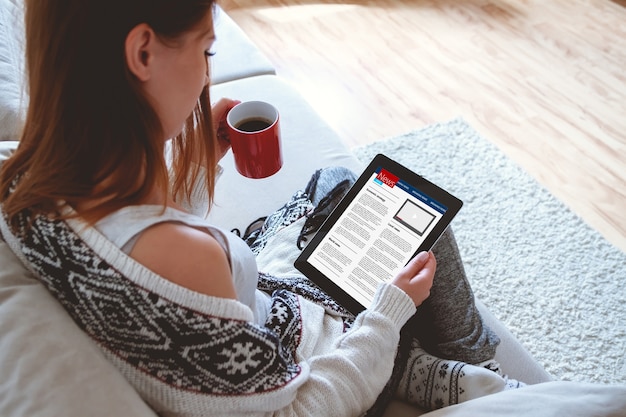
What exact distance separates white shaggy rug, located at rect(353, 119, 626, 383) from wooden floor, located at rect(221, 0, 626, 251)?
9cm

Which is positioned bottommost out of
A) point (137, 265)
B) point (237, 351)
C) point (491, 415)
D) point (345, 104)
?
point (345, 104)

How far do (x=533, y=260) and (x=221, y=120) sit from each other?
3.64ft

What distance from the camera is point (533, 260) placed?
70.6 inches

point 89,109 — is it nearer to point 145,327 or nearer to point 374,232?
point 145,327

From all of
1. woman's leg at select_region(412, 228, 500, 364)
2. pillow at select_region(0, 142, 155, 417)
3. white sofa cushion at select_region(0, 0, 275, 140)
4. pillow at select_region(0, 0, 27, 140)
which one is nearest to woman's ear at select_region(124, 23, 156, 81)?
white sofa cushion at select_region(0, 0, 275, 140)

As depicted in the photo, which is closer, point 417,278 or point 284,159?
point 417,278

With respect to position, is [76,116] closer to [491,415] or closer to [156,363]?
[156,363]

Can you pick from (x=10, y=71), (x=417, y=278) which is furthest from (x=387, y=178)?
(x=10, y=71)

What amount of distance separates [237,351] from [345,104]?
1849mm

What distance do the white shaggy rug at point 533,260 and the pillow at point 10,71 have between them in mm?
1197

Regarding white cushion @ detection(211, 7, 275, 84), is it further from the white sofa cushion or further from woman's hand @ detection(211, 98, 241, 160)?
woman's hand @ detection(211, 98, 241, 160)

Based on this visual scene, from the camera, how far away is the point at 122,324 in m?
0.68

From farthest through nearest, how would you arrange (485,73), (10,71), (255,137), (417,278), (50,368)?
(485,73)
(10,71)
(255,137)
(417,278)
(50,368)

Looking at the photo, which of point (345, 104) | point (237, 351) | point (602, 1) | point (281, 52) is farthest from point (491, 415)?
point (602, 1)
